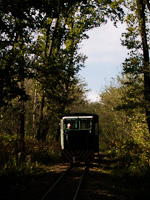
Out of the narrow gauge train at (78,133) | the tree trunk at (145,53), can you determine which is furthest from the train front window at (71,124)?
the tree trunk at (145,53)

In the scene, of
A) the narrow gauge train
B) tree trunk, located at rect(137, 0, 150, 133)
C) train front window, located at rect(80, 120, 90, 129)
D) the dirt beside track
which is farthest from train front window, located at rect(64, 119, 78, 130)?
tree trunk, located at rect(137, 0, 150, 133)

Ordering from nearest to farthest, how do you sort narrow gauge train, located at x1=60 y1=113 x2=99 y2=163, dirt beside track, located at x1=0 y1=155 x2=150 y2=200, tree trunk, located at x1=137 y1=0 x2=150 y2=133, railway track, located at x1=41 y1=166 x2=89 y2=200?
1. railway track, located at x1=41 y1=166 x2=89 y2=200
2. dirt beside track, located at x1=0 y1=155 x2=150 y2=200
3. tree trunk, located at x1=137 y1=0 x2=150 y2=133
4. narrow gauge train, located at x1=60 y1=113 x2=99 y2=163

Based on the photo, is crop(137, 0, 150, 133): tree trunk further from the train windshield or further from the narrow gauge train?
the train windshield

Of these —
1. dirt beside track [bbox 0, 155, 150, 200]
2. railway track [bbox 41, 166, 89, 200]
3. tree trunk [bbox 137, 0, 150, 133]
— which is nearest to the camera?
railway track [bbox 41, 166, 89, 200]

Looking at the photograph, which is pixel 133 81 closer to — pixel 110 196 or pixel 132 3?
pixel 132 3

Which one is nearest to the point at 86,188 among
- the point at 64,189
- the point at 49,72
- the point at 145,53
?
the point at 64,189

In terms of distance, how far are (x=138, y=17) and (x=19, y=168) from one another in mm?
11525

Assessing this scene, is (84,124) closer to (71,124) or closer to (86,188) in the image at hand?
(71,124)

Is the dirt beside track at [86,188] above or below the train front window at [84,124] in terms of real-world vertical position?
below

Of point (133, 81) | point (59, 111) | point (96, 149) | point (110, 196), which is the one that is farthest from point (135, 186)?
point (59, 111)

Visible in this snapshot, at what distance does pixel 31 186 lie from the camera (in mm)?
8984

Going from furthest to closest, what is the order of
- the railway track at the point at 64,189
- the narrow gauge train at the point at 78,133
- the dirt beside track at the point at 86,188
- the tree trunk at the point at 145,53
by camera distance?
the narrow gauge train at the point at 78,133
the tree trunk at the point at 145,53
the dirt beside track at the point at 86,188
the railway track at the point at 64,189

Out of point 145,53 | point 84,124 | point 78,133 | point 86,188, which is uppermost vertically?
point 145,53

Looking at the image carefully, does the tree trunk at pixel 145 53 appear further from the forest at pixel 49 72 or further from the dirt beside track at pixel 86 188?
the dirt beside track at pixel 86 188
